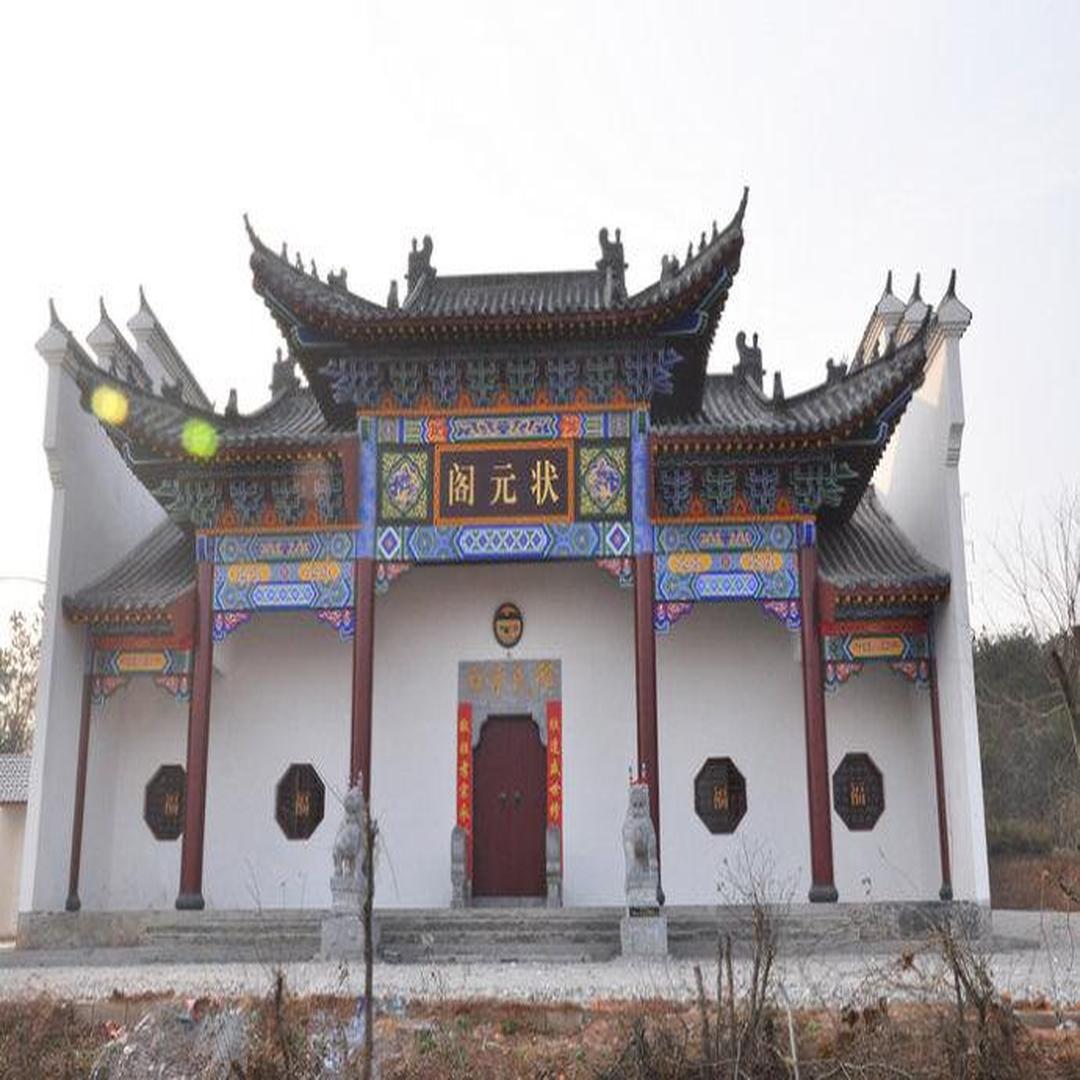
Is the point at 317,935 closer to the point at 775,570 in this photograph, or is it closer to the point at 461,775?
the point at 461,775

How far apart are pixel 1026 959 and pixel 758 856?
382 centimetres

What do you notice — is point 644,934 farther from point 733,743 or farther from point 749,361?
point 749,361

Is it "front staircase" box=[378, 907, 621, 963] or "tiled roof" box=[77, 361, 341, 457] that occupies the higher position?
"tiled roof" box=[77, 361, 341, 457]

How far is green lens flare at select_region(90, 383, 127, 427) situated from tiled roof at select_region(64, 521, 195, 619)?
1.87 metres

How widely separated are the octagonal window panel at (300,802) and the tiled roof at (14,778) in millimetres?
5489

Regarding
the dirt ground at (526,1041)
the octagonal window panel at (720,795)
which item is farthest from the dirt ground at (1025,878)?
the dirt ground at (526,1041)

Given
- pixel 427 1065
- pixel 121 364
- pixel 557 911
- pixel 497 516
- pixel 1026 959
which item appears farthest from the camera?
pixel 121 364

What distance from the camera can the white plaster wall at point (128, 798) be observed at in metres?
14.5

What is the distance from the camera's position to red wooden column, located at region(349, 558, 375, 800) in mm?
13133

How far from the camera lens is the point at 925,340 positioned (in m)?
14.1

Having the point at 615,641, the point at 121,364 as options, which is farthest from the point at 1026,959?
the point at 121,364

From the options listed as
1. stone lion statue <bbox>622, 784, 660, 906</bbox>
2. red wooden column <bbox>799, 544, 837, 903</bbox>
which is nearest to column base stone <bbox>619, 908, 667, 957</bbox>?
stone lion statue <bbox>622, 784, 660, 906</bbox>

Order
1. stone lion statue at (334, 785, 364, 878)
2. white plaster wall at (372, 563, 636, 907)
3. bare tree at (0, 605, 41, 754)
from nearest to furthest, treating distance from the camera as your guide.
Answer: stone lion statue at (334, 785, 364, 878)
white plaster wall at (372, 563, 636, 907)
bare tree at (0, 605, 41, 754)

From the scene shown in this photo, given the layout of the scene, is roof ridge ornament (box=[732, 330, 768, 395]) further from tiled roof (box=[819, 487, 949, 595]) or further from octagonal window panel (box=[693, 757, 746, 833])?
octagonal window panel (box=[693, 757, 746, 833])
